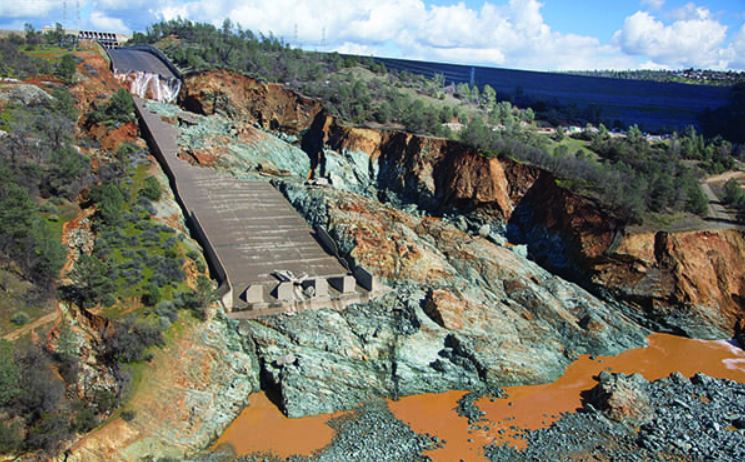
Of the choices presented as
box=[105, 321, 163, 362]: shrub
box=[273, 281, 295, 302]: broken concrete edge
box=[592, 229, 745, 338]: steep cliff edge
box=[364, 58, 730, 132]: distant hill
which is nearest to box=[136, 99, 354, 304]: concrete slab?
box=[273, 281, 295, 302]: broken concrete edge

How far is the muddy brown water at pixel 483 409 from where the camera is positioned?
2119cm

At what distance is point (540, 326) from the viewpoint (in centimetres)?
2911

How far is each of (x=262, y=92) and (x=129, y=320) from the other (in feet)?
112

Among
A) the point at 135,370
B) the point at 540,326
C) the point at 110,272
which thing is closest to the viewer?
the point at 135,370

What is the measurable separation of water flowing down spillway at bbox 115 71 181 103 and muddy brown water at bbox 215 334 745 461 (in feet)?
126

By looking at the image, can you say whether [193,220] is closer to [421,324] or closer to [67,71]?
[421,324]

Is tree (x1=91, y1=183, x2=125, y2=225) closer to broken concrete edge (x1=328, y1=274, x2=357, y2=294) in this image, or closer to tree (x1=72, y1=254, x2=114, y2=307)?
tree (x1=72, y1=254, x2=114, y2=307)

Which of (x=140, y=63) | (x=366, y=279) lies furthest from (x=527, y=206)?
(x=140, y=63)

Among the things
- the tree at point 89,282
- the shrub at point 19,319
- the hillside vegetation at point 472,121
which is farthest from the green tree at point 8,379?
the hillside vegetation at point 472,121

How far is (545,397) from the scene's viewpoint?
83.2ft

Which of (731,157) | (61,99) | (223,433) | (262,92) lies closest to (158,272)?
(223,433)

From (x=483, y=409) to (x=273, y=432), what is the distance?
29.0ft

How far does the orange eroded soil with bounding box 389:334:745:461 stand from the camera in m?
22.2

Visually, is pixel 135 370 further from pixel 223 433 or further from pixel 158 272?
pixel 158 272
